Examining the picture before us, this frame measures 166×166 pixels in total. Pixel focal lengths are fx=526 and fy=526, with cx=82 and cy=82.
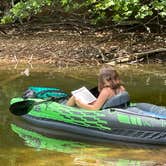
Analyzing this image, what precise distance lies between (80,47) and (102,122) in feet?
26.9

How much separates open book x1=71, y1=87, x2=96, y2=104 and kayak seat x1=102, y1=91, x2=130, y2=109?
33 centimetres

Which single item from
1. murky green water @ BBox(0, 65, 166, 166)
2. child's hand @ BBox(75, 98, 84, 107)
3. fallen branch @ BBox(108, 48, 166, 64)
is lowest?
murky green water @ BBox(0, 65, 166, 166)

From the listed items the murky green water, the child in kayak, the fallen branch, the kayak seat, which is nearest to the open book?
the child in kayak

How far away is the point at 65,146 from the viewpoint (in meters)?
7.78

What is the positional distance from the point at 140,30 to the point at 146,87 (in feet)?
20.4

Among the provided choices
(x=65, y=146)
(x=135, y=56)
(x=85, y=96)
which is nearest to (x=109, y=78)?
(x=85, y=96)

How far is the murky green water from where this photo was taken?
22.9 feet

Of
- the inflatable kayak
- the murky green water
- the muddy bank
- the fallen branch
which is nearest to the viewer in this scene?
the murky green water

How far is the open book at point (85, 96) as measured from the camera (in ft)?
27.8

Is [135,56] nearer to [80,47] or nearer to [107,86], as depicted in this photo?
[80,47]

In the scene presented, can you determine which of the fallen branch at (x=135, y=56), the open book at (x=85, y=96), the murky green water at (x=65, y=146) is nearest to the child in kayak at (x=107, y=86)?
the open book at (x=85, y=96)

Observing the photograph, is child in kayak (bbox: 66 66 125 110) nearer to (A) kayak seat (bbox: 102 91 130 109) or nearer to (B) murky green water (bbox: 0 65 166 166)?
(A) kayak seat (bbox: 102 91 130 109)

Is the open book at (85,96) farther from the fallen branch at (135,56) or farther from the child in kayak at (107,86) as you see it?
Answer: the fallen branch at (135,56)

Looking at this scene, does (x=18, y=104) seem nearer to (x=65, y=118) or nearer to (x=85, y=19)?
(x=65, y=118)
